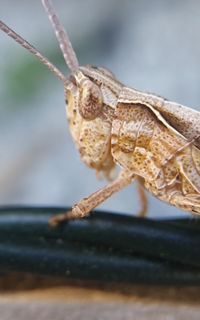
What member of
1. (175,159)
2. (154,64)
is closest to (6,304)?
(175,159)

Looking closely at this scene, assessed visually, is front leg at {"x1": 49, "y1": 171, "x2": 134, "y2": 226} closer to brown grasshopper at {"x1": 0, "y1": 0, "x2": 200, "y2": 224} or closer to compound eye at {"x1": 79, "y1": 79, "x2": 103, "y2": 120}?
brown grasshopper at {"x1": 0, "y1": 0, "x2": 200, "y2": 224}

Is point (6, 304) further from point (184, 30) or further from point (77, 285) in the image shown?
point (184, 30)

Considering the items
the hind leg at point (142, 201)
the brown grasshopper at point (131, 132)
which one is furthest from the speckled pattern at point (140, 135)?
the hind leg at point (142, 201)

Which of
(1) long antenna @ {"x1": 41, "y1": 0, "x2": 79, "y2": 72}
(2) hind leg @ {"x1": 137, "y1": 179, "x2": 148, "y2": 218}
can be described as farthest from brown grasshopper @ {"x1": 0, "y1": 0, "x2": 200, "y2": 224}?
(2) hind leg @ {"x1": 137, "y1": 179, "x2": 148, "y2": 218}

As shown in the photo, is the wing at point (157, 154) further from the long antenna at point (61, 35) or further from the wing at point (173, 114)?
the long antenna at point (61, 35)

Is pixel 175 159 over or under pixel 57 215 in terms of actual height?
over

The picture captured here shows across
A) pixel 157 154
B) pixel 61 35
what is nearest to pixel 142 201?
pixel 157 154

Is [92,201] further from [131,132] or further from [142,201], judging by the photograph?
[142,201]
